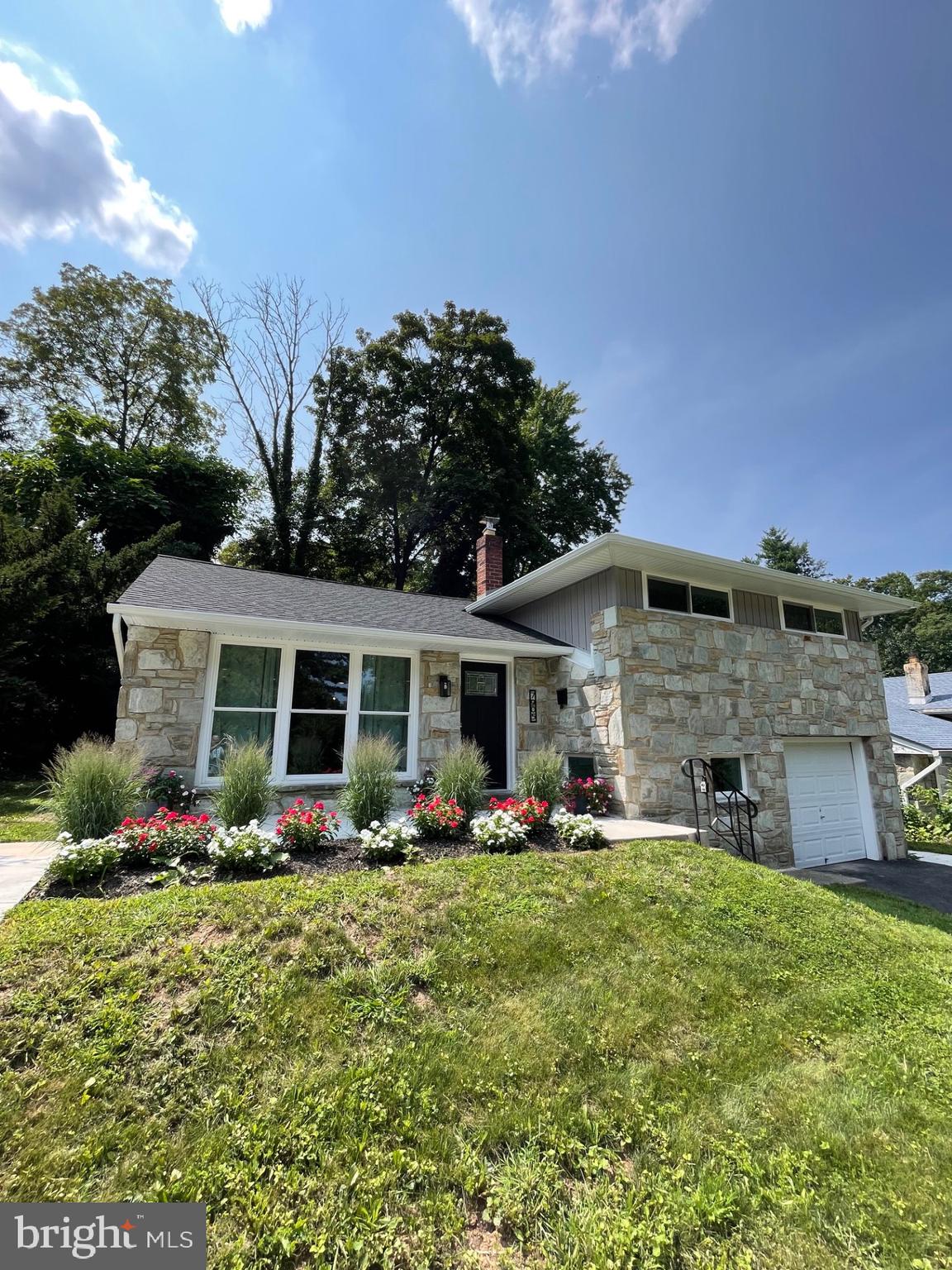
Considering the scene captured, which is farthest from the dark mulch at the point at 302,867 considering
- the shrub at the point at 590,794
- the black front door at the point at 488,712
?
the black front door at the point at 488,712

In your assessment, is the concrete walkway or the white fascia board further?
the white fascia board

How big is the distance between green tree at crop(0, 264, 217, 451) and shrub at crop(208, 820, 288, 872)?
1967 centimetres

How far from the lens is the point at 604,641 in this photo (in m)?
7.61

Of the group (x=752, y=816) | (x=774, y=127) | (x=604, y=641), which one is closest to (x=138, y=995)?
(x=604, y=641)

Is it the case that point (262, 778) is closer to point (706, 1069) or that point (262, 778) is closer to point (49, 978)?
point (49, 978)

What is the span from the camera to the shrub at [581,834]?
538 centimetres

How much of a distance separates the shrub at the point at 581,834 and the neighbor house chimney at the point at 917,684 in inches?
707

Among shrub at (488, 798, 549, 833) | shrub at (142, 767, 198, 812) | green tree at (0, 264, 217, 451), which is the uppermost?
green tree at (0, 264, 217, 451)

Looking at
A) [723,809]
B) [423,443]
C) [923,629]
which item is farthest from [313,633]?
[923,629]

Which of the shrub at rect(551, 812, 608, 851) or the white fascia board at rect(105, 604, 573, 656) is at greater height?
the white fascia board at rect(105, 604, 573, 656)

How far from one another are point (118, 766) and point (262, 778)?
52.3 inches

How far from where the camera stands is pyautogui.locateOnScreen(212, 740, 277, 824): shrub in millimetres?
5121

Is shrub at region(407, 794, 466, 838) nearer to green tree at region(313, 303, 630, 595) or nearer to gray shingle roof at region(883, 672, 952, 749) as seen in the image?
green tree at region(313, 303, 630, 595)

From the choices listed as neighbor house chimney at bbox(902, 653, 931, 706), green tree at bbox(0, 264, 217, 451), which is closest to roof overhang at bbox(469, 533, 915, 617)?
neighbor house chimney at bbox(902, 653, 931, 706)
